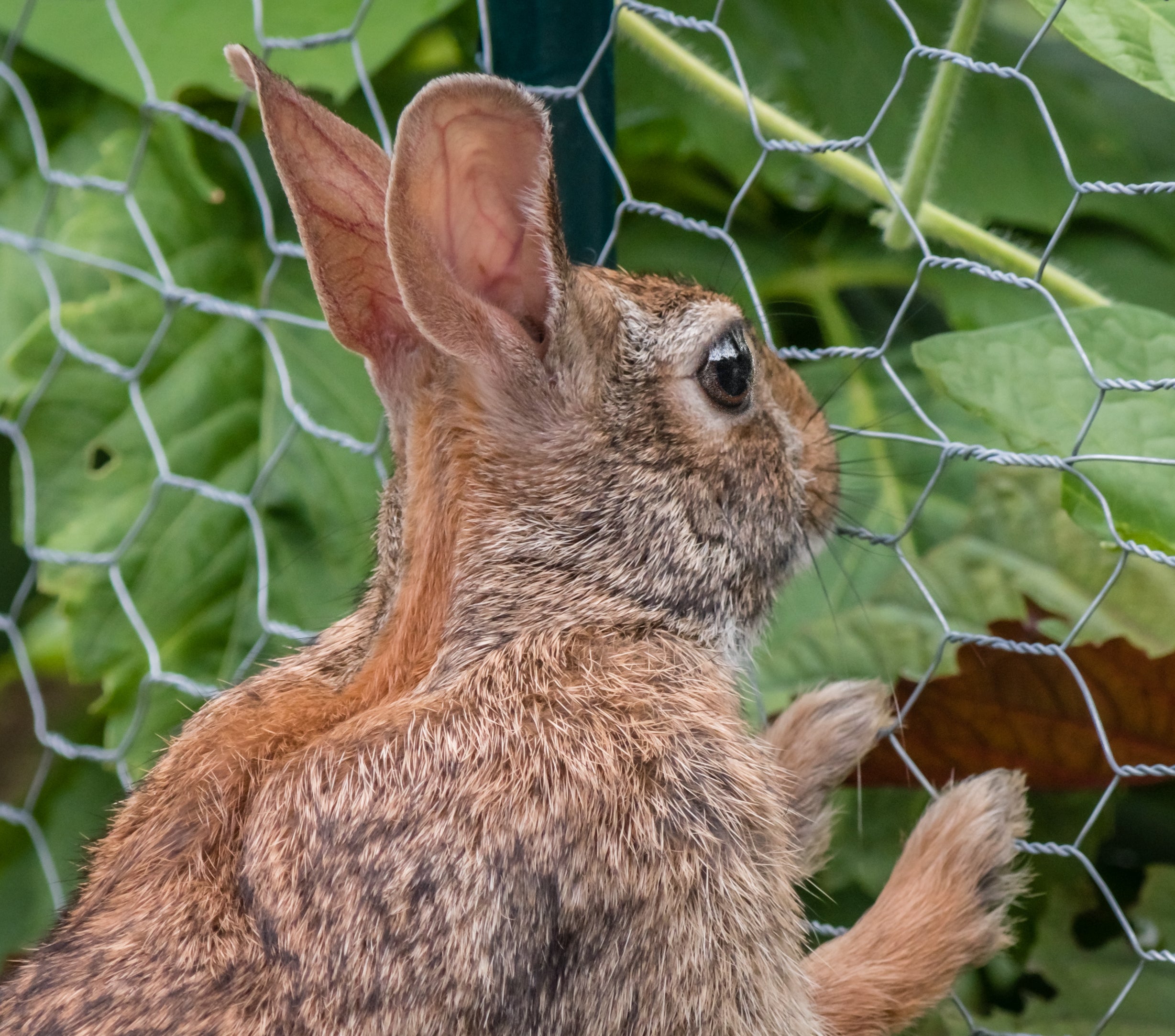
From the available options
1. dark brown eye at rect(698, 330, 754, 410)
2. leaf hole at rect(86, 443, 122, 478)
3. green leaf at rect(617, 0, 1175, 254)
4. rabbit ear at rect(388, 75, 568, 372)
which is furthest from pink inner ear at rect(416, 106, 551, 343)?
leaf hole at rect(86, 443, 122, 478)

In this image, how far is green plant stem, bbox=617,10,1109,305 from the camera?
1.07m

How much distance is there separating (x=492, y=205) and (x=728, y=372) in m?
0.24

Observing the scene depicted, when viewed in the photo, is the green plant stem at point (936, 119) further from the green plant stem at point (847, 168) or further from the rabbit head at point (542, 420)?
the rabbit head at point (542, 420)

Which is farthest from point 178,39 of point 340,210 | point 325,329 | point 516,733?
point 516,733

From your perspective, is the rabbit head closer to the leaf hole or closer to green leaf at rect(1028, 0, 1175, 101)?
Answer: green leaf at rect(1028, 0, 1175, 101)

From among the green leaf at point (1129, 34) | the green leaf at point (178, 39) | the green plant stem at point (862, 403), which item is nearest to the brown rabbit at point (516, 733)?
the green plant stem at point (862, 403)

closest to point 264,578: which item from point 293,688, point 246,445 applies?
point 246,445

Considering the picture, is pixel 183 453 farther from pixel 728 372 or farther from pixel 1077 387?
pixel 1077 387

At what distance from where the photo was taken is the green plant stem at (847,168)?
1.07 m

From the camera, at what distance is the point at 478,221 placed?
852 mm

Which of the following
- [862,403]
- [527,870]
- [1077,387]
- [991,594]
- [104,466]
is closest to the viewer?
[527,870]

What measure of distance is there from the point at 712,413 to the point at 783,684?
0.30 m

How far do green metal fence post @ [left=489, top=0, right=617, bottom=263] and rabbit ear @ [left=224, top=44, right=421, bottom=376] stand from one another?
208 mm

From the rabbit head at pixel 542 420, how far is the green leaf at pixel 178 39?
19.5 inches
